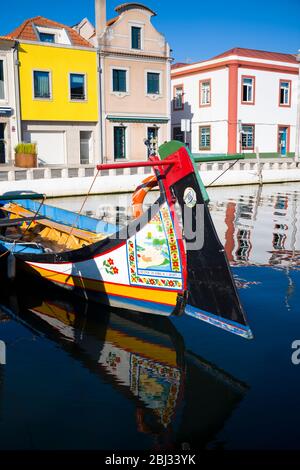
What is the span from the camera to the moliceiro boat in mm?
7191

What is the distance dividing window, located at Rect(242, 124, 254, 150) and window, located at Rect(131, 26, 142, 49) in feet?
35.9

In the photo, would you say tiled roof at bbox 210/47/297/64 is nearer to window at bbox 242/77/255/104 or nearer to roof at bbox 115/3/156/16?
window at bbox 242/77/255/104

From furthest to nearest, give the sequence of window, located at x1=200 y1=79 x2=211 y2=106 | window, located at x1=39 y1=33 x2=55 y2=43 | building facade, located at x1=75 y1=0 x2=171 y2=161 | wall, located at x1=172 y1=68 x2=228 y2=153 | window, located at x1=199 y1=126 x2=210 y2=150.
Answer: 1. window, located at x1=199 y1=126 x2=210 y2=150
2. window, located at x1=200 y1=79 x2=211 y2=106
3. wall, located at x1=172 y1=68 x2=228 y2=153
4. building facade, located at x1=75 y1=0 x2=171 y2=161
5. window, located at x1=39 y1=33 x2=55 y2=43

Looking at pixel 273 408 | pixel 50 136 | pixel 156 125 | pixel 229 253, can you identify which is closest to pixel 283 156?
pixel 156 125

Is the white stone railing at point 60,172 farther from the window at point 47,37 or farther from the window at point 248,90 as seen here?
the window at point 47,37

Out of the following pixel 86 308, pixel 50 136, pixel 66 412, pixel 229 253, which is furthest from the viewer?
pixel 50 136

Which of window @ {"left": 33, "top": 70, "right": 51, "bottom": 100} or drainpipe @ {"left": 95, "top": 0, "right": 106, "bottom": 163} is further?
drainpipe @ {"left": 95, "top": 0, "right": 106, "bottom": 163}

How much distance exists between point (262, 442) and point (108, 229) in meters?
7.30

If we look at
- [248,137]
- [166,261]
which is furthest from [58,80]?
[166,261]

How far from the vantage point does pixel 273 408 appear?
18.7 feet

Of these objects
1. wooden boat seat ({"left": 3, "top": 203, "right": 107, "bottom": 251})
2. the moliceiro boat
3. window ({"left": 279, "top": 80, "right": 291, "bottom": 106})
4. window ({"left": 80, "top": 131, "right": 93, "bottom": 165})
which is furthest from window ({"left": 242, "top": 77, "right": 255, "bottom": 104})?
the moliceiro boat

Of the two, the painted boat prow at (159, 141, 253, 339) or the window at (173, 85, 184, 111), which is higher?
the window at (173, 85, 184, 111)

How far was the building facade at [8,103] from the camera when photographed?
26.3 meters
